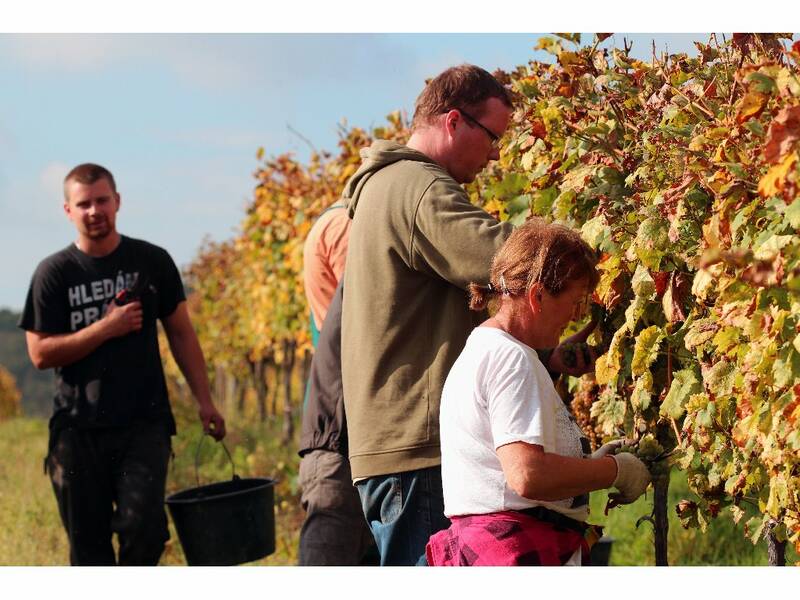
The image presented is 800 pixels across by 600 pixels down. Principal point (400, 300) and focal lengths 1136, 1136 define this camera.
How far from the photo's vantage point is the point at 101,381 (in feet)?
15.6

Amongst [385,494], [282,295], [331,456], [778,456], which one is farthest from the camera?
[282,295]

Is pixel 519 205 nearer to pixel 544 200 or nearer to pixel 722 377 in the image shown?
pixel 544 200

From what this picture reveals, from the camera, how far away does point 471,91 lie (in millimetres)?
3105

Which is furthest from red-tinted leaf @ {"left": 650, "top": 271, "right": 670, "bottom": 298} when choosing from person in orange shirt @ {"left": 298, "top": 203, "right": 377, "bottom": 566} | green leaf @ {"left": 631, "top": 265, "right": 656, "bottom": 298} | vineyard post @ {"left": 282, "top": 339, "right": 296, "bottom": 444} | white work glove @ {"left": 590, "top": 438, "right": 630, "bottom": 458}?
vineyard post @ {"left": 282, "top": 339, "right": 296, "bottom": 444}

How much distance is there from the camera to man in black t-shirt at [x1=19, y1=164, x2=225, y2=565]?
4723 millimetres

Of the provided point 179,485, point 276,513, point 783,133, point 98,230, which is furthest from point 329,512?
point 179,485

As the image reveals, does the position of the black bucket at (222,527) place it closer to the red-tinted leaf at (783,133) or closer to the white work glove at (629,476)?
the white work glove at (629,476)

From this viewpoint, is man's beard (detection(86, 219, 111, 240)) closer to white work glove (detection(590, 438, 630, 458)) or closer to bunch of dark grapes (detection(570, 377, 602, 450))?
bunch of dark grapes (detection(570, 377, 602, 450))

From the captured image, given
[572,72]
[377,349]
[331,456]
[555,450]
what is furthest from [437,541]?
[572,72]

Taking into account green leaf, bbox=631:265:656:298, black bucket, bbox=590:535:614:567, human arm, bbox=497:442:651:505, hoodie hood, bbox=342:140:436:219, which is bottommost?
black bucket, bbox=590:535:614:567

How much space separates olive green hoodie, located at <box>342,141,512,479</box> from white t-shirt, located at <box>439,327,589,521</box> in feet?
1.25

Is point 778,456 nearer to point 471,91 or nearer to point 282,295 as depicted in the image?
point 471,91

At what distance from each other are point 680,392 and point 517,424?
73cm

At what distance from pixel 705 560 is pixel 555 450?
12.1 ft
